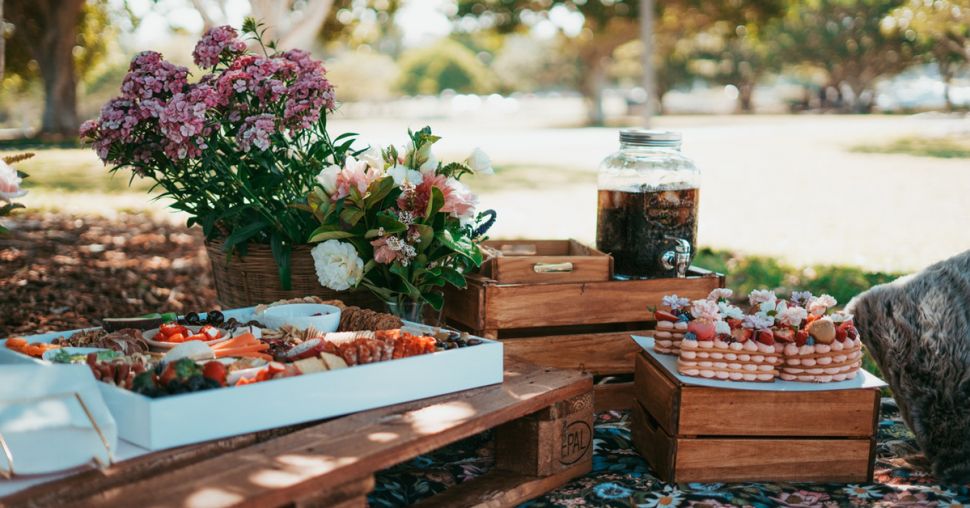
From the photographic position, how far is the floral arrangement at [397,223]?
2900 mm

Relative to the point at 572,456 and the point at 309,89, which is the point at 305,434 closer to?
the point at 572,456

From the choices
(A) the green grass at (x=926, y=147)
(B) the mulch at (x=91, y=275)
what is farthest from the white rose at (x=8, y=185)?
(A) the green grass at (x=926, y=147)

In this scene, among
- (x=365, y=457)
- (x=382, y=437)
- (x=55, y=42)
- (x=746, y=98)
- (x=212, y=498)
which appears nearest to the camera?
(x=212, y=498)

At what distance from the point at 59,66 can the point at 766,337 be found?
19058 mm

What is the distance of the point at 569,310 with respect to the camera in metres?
3.11

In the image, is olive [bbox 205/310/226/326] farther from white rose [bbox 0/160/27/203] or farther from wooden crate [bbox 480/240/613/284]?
wooden crate [bbox 480/240/613/284]

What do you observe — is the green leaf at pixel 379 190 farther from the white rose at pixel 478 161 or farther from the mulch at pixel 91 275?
the mulch at pixel 91 275

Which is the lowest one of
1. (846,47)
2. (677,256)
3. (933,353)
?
(933,353)

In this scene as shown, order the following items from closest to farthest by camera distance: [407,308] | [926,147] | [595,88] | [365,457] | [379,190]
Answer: [365,457]
[379,190]
[407,308]
[926,147]
[595,88]

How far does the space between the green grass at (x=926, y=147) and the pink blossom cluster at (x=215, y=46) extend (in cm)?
1475

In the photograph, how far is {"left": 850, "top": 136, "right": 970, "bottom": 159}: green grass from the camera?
1609cm

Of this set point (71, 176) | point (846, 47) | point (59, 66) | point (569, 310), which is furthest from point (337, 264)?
point (846, 47)

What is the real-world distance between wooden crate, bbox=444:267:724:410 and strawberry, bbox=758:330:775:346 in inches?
21.1

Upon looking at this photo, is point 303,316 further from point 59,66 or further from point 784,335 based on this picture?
point 59,66
